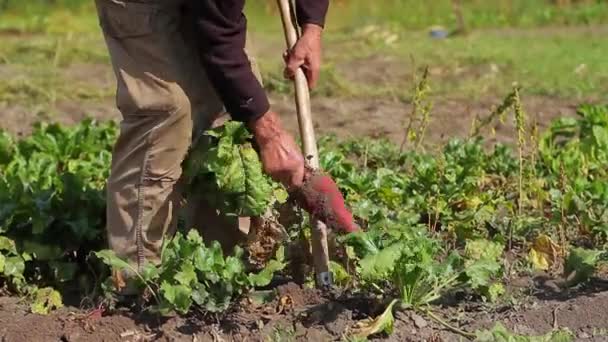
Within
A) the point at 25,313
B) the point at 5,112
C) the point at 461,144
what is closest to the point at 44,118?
the point at 5,112

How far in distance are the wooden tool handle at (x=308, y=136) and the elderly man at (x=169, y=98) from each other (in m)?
0.04

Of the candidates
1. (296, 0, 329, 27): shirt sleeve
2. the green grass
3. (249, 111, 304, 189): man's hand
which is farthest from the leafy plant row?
the green grass

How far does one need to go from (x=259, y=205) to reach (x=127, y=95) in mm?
584

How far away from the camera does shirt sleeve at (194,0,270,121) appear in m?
4.17

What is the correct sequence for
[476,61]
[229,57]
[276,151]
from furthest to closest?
1. [476,61]
2. [276,151]
3. [229,57]

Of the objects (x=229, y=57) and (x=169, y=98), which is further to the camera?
(x=169, y=98)

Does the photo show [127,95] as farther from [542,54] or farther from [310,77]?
[542,54]

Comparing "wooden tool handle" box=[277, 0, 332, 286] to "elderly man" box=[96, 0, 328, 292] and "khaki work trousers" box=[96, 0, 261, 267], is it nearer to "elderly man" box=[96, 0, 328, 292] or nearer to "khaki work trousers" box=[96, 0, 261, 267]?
"elderly man" box=[96, 0, 328, 292]

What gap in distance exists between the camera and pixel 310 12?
4.61 metres

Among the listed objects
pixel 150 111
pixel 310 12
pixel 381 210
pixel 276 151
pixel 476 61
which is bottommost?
pixel 476 61

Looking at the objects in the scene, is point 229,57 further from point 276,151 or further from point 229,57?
point 276,151

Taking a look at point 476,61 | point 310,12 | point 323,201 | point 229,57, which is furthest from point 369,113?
point 229,57

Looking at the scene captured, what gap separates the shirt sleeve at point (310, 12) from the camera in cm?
460

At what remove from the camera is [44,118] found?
8.11 meters
